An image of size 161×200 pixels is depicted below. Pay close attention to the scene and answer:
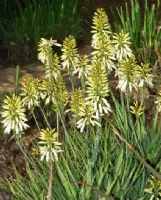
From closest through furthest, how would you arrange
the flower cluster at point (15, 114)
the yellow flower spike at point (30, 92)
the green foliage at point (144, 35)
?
the flower cluster at point (15, 114) < the yellow flower spike at point (30, 92) < the green foliage at point (144, 35)

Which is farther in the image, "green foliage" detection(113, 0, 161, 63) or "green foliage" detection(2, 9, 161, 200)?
"green foliage" detection(113, 0, 161, 63)

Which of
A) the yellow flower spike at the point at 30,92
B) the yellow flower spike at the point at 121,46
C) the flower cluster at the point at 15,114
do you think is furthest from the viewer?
the yellow flower spike at the point at 121,46

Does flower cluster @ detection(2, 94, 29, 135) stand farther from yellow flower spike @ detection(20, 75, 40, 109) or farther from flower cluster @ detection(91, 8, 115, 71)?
flower cluster @ detection(91, 8, 115, 71)

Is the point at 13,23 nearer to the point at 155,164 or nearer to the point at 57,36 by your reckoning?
the point at 57,36

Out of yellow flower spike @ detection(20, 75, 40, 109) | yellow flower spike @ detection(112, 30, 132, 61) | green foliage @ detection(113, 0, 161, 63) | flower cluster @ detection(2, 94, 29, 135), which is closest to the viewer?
flower cluster @ detection(2, 94, 29, 135)

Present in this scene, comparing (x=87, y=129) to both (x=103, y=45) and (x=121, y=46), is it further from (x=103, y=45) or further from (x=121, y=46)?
(x=121, y=46)

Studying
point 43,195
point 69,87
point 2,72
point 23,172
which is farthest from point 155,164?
point 2,72

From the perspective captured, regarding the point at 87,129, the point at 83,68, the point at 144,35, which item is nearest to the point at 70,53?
the point at 83,68

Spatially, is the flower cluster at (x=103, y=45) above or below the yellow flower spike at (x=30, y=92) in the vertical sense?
above

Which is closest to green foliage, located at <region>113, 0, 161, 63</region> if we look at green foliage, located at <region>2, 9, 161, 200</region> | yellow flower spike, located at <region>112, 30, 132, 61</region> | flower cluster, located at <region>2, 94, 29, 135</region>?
green foliage, located at <region>2, 9, 161, 200</region>

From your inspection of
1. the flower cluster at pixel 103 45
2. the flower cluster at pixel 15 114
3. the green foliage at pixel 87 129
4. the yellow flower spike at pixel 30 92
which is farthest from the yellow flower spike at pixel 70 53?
the flower cluster at pixel 15 114

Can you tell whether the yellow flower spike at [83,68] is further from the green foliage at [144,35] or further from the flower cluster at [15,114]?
the green foliage at [144,35]
